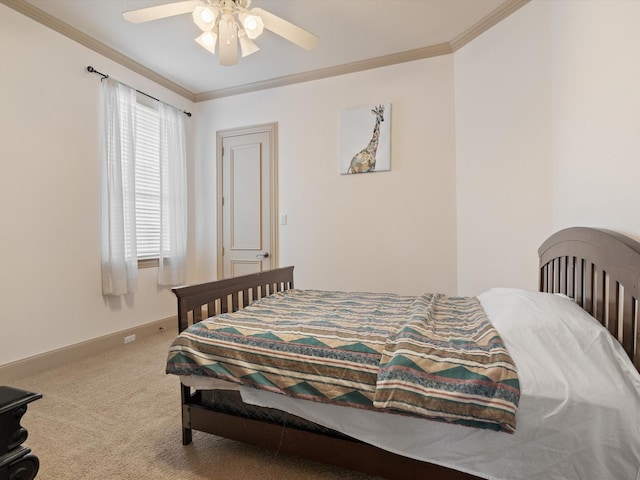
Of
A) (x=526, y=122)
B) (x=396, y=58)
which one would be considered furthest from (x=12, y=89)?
(x=526, y=122)

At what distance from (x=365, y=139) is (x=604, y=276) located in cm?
248

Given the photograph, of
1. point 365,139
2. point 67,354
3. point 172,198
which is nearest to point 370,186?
point 365,139

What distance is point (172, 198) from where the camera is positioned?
3.84m

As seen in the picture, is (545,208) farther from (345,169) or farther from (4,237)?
(4,237)

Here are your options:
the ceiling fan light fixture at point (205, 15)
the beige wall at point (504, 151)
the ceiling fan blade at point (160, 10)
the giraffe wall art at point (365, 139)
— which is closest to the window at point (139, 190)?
the ceiling fan blade at point (160, 10)

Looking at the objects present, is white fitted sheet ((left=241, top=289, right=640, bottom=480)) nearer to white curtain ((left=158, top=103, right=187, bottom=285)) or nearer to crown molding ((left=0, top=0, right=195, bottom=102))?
white curtain ((left=158, top=103, right=187, bottom=285))

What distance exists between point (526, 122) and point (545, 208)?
0.65 m

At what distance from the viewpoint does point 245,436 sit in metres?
1.56

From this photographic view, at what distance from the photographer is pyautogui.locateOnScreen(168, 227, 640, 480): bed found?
1.03 m

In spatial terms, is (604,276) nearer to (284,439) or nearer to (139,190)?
(284,439)

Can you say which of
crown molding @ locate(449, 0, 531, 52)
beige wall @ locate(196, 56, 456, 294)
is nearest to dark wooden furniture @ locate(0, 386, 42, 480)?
beige wall @ locate(196, 56, 456, 294)

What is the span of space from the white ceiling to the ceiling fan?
52 centimetres

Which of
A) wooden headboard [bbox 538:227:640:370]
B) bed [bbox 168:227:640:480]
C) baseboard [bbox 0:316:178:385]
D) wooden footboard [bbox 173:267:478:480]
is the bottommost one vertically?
baseboard [bbox 0:316:178:385]

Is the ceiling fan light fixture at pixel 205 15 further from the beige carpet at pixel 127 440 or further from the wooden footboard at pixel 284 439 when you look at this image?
the beige carpet at pixel 127 440
